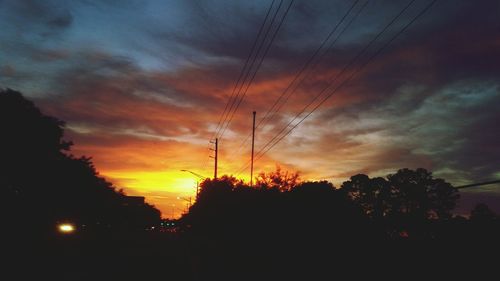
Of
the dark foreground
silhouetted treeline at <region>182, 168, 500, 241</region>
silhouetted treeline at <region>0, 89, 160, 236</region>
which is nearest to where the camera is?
the dark foreground

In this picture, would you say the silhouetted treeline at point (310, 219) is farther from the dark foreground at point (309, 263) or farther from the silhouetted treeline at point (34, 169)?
the silhouetted treeline at point (34, 169)

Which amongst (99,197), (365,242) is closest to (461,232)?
(365,242)

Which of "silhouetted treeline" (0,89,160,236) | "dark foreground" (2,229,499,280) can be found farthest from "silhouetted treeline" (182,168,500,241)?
"silhouetted treeline" (0,89,160,236)

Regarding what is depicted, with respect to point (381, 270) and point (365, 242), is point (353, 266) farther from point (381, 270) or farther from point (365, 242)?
point (365, 242)

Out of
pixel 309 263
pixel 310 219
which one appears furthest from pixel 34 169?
pixel 309 263

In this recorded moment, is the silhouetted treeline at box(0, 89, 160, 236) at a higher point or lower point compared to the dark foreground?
higher

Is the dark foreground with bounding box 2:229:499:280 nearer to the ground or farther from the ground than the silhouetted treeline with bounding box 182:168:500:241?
nearer to the ground

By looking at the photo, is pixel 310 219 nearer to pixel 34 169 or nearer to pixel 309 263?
pixel 309 263

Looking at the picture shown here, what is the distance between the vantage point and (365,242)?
90.6ft

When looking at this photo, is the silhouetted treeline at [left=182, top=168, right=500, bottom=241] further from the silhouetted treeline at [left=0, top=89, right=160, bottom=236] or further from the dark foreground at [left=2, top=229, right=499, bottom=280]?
the silhouetted treeline at [left=0, top=89, right=160, bottom=236]

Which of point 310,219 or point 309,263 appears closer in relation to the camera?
point 309,263

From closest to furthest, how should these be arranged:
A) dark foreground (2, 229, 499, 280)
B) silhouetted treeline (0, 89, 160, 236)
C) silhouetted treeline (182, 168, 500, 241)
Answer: dark foreground (2, 229, 499, 280), silhouetted treeline (182, 168, 500, 241), silhouetted treeline (0, 89, 160, 236)

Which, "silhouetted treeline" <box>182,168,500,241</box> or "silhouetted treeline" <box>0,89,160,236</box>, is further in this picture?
"silhouetted treeline" <box>0,89,160,236</box>

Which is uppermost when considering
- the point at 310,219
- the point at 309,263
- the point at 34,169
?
the point at 34,169
